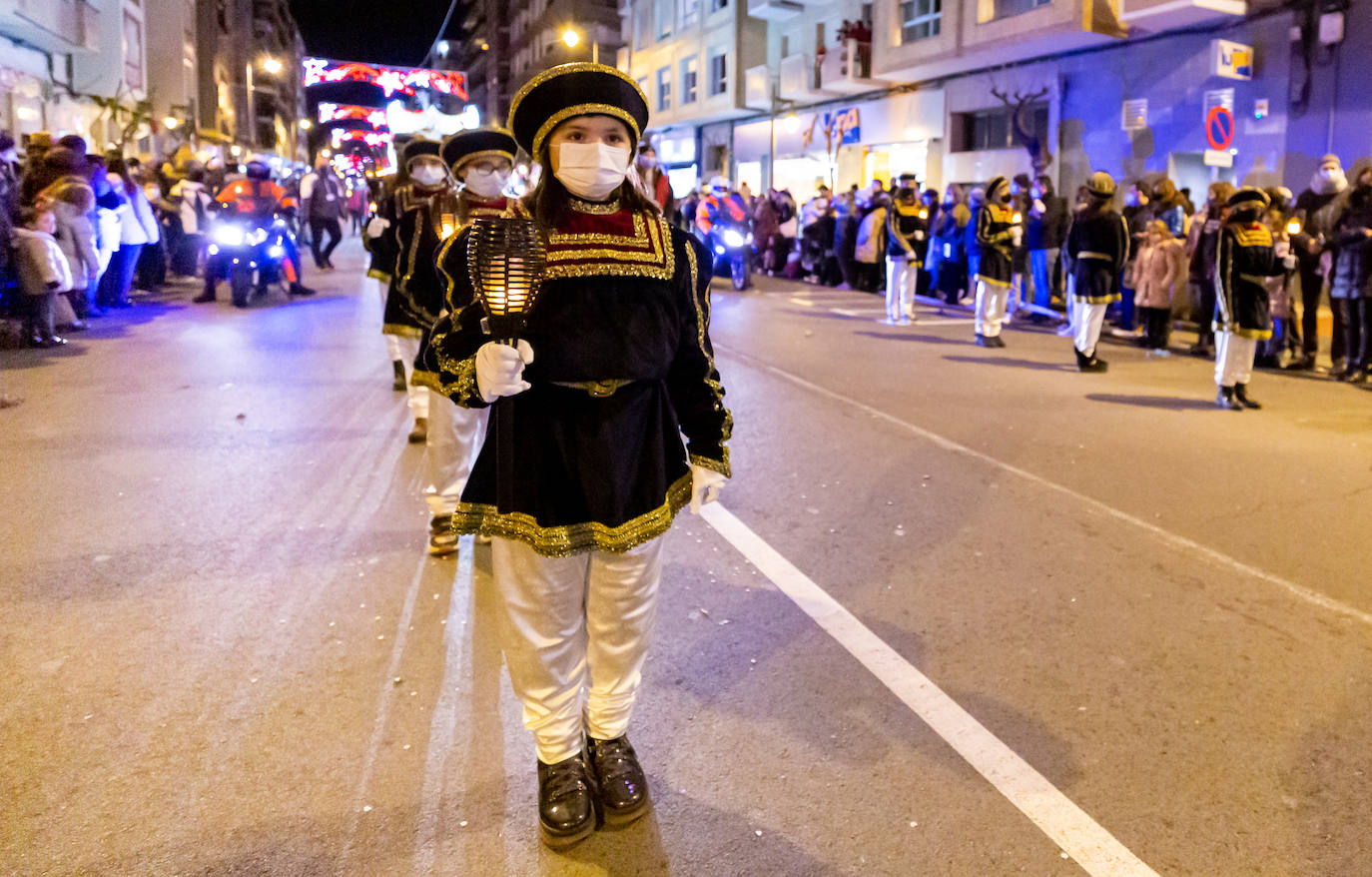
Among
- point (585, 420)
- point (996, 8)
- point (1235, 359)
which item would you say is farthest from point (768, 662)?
point (996, 8)

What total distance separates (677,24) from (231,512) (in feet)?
134

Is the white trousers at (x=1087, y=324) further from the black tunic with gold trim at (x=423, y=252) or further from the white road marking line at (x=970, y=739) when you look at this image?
the black tunic with gold trim at (x=423, y=252)

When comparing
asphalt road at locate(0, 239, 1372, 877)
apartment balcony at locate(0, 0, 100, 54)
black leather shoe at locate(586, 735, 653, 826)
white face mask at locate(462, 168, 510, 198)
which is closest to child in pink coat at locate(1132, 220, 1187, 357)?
asphalt road at locate(0, 239, 1372, 877)

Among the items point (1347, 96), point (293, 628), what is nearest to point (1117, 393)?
point (293, 628)

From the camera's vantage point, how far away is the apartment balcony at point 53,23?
20.7m

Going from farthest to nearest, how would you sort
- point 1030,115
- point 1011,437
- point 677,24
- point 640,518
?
point 677,24 → point 1030,115 → point 1011,437 → point 640,518

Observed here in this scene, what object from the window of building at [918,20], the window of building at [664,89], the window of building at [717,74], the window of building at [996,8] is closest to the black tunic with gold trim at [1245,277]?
the window of building at [996,8]

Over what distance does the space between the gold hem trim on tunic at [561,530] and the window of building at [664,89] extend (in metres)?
42.6

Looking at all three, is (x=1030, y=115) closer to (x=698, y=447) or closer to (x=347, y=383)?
(x=347, y=383)

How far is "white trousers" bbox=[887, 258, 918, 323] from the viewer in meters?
15.5

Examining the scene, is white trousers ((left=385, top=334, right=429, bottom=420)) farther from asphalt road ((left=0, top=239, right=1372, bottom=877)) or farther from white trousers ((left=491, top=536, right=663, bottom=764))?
white trousers ((left=491, top=536, right=663, bottom=764))

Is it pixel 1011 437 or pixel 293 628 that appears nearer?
pixel 293 628

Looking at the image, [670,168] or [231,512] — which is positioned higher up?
[670,168]

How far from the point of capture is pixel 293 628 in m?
4.52
